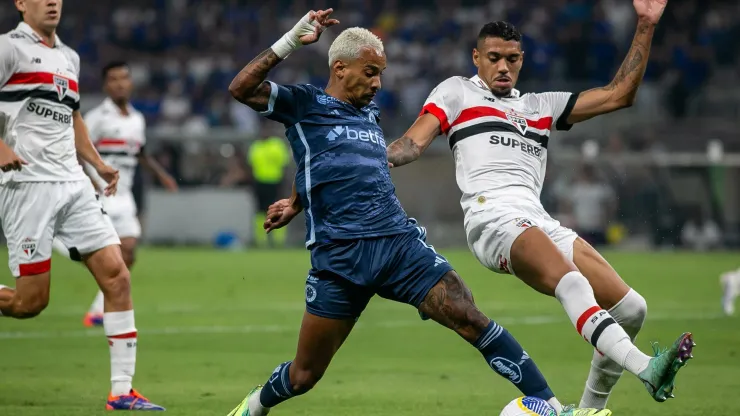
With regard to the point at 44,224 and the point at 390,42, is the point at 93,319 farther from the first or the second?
the point at 390,42

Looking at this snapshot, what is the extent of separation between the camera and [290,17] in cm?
3469

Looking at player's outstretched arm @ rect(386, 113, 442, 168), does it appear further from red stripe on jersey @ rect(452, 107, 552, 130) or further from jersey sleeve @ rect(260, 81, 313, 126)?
jersey sleeve @ rect(260, 81, 313, 126)

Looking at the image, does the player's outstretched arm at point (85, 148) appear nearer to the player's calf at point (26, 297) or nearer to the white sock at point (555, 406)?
the player's calf at point (26, 297)

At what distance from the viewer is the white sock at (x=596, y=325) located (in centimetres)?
647

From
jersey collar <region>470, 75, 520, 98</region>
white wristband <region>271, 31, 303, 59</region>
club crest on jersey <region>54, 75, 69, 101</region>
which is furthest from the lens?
club crest on jersey <region>54, 75, 69, 101</region>

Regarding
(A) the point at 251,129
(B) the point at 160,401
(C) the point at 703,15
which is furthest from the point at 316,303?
(C) the point at 703,15

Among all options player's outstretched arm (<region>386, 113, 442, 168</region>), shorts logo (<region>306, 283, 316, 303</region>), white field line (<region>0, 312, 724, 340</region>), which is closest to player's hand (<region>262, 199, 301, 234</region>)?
shorts logo (<region>306, 283, 316, 303</region>)

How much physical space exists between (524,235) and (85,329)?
24.3 ft

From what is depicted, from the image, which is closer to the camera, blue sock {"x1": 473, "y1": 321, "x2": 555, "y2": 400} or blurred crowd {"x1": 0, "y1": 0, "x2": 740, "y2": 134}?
blue sock {"x1": 473, "y1": 321, "x2": 555, "y2": 400}

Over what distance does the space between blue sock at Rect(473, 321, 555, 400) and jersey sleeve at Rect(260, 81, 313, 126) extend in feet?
5.25

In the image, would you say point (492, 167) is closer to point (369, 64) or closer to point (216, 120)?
point (369, 64)

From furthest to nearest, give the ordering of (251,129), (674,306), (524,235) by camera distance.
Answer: (251,129)
(674,306)
(524,235)

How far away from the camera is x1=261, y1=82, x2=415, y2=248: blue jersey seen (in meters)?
6.82

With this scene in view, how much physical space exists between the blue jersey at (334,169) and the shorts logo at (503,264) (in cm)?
71
